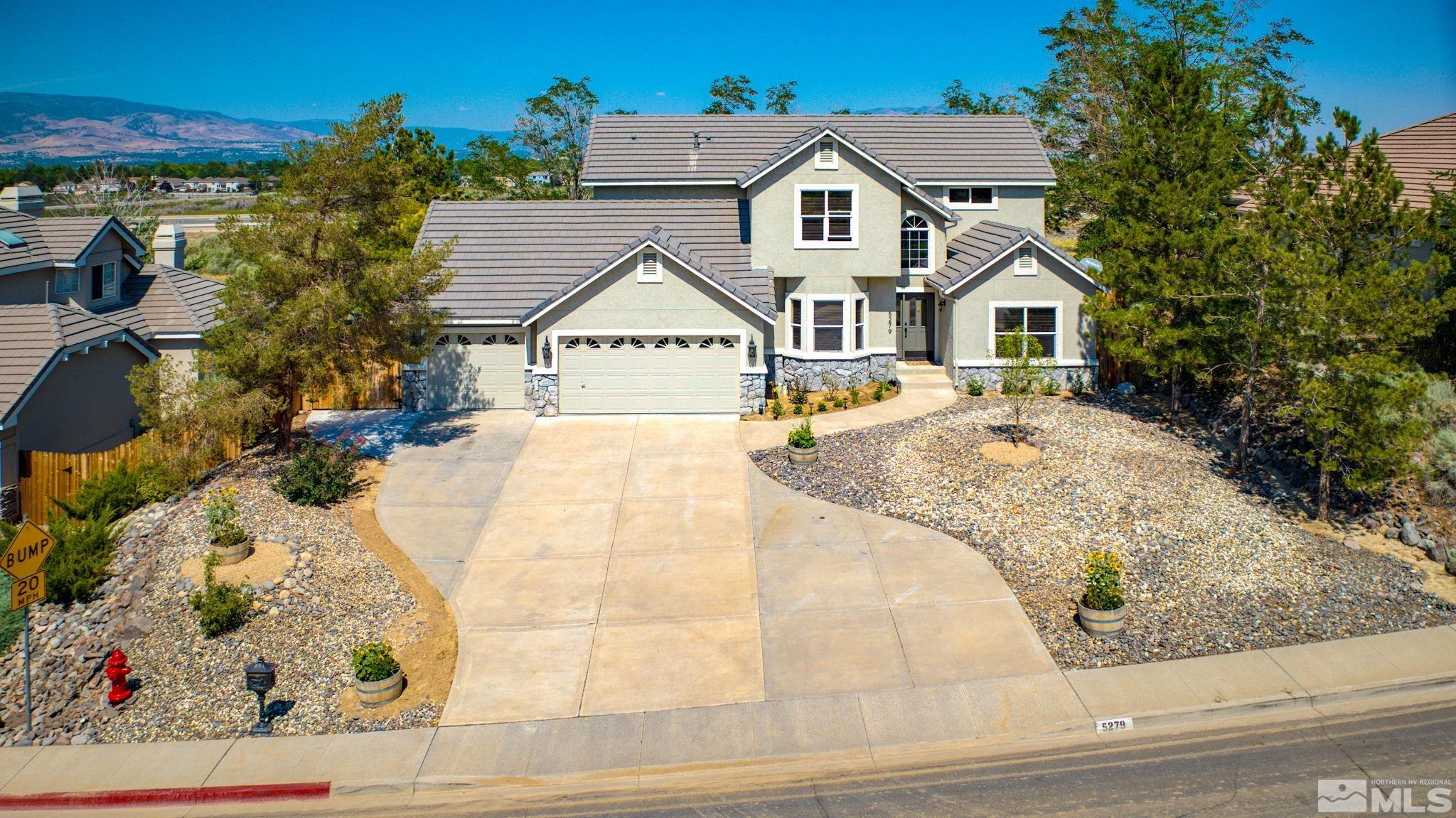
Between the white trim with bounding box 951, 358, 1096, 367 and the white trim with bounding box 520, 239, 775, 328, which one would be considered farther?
the white trim with bounding box 951, 358, 1096, 367

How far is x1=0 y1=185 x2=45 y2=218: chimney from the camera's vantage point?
26.6 meters

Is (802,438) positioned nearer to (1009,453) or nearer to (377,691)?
(1009,453)

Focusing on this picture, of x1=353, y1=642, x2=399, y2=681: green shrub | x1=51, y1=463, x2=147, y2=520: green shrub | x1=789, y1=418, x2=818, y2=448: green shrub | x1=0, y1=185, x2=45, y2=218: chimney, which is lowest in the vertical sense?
x1=353, y1=642, x2=399, y2=681: green shrub

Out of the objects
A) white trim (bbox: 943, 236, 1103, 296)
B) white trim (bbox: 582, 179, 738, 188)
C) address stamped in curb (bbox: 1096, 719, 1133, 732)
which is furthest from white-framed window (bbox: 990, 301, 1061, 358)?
address stamped in curb (bbox: 1096, 719, 1133, 732)

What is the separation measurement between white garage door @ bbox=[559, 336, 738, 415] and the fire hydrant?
12.3 m

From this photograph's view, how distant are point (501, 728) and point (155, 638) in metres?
5.87

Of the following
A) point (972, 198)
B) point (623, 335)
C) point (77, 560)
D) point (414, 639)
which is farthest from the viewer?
point (972, 198)

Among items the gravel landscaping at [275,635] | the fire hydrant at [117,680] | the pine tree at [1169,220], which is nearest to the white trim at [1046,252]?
the pine tree at [1169,220]

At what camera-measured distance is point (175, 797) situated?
11.7 meters

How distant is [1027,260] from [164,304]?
22084 millimetres

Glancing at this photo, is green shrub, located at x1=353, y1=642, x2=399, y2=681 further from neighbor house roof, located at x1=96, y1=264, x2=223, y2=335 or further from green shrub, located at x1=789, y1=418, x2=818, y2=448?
neighbor house roof, located at x1=96, y1=264, x2=223, y2=335

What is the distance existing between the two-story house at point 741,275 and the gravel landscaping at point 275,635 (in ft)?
25.3

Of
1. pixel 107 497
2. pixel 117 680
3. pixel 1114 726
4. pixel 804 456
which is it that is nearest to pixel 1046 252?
pixel 804 456

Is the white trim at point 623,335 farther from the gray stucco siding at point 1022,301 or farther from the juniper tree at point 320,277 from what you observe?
the gray stucco siding at point 1022,301
